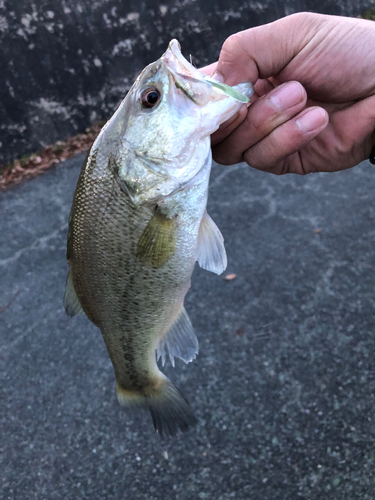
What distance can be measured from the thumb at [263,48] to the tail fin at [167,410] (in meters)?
1.42

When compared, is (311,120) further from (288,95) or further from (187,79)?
(187,79)

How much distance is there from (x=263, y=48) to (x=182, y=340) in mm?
1299

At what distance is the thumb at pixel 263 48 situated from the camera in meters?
1.57

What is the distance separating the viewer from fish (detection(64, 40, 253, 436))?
1369 millimetres

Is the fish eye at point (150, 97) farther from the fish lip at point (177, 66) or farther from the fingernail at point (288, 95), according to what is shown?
the fingernail at point (288, 95)

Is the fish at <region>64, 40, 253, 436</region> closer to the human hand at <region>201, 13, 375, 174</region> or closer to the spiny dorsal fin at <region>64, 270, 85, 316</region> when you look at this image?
the spiny dorsal fin at <region>64, 270, 85, 316</region>

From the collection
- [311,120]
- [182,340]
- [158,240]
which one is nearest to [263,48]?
[311,120]

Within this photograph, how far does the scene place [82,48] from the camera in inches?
188

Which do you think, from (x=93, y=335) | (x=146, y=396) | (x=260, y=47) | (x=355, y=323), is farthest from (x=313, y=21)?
(x=93, y=335)

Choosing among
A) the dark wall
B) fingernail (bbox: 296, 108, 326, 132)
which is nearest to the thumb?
fingernail (bbox: 296, 108, 326, 132)

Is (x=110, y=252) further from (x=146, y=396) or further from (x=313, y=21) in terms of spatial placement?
(x=313, y=21)

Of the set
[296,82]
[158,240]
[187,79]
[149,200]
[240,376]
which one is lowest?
[240,376]

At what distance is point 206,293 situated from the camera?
3.29m

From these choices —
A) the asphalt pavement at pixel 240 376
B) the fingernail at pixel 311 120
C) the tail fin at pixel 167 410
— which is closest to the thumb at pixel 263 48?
the fingernail at pixel 311 120
